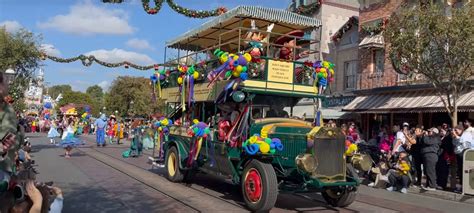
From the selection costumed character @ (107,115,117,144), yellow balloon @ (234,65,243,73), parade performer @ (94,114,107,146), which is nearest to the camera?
yellow balloon @ (234,65,243,73)

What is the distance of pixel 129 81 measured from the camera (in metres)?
62.1

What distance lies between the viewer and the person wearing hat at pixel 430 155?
1163 centimetres

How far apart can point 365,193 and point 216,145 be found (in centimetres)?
395

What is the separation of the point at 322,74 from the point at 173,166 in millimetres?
4488

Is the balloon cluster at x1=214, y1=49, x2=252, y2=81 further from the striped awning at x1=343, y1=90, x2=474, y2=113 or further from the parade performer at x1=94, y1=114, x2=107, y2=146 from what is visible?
the parade performer at x1=94, y1=114, x2=107, y2=146

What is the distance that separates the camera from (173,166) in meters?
11.7

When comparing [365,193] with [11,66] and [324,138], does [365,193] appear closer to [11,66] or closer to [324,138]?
[324,138]

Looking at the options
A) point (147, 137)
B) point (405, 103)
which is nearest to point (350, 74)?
point (405, 103)

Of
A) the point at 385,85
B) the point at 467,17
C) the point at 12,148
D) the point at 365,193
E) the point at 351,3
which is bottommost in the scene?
the point at 365,193

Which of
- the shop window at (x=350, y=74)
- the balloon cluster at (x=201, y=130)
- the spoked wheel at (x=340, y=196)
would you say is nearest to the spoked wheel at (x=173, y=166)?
the balloon cluster at (x=201, y=130)

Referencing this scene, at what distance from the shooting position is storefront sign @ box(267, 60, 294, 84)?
9305 mm

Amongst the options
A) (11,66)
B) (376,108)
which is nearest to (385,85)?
(376,108)

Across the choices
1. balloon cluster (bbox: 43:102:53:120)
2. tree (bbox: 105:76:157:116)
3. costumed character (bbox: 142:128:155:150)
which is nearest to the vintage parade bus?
costumed character (bbox: 142:128:155:150)

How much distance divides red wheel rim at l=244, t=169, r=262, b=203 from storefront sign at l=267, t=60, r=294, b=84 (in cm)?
205
